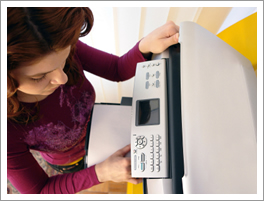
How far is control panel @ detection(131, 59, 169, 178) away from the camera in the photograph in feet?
1.60

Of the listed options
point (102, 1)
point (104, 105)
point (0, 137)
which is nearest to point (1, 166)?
point (0, 137)

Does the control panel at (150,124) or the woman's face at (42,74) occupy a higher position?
the woman's face at (42,74)

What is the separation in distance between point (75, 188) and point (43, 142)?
0.67 feet

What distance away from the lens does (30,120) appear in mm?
571

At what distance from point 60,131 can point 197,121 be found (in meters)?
0.49

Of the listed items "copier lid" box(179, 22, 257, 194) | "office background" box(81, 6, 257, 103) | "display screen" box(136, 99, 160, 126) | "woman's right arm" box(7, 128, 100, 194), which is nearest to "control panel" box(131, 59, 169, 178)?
"display screen" box(136, 99, 160, 126)

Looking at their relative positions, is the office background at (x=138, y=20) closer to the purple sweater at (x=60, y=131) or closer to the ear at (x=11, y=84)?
the purple sweater at (x=60, y=131)

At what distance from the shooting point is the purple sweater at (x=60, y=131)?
1.85 ft

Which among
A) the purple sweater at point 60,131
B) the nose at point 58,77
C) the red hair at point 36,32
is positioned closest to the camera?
the red hair at point 36,32

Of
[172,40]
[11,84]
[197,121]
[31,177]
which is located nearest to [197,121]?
[197,121]

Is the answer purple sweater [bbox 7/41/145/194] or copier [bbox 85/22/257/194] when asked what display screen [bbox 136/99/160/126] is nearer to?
copier [bbox 85/22/257/194]

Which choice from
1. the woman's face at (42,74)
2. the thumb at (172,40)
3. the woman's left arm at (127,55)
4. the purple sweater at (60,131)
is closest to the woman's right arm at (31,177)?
the purple sweater at (60,131)

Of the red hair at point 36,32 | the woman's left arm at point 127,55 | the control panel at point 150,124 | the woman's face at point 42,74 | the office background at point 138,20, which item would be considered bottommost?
the control panel at point 150,124

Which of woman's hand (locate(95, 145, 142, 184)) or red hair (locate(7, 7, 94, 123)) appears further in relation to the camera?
woman's hand (locate(95, 145, 142, 184))
